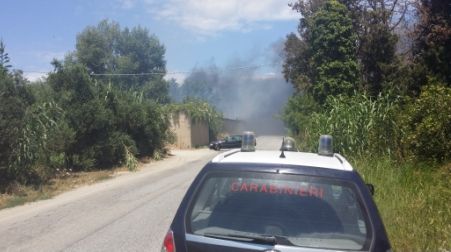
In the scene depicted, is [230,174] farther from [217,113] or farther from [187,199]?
[217,113]

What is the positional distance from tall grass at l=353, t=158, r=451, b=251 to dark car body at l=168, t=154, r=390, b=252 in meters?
3.48

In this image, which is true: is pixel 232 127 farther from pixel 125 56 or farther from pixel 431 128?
pixel 431 128

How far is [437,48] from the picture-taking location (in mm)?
15602

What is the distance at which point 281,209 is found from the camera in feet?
12.9

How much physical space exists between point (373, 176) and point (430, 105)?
3.10 metres

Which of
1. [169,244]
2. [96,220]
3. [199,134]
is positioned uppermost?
[169,244]

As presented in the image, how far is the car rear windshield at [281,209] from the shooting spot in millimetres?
3812

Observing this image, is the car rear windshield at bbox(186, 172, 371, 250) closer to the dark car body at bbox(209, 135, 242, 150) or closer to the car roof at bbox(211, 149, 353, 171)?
→ the car roof at bbox(211, 149, 353, 171)

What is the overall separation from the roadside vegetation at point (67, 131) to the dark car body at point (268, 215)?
11.6 m

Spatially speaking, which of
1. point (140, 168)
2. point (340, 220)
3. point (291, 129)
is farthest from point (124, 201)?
point (291, 129)

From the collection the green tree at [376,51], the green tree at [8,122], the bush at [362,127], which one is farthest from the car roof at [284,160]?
the green tree at [376,51]

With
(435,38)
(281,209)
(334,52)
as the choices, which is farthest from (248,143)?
(334,52)

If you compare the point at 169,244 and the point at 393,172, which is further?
the point at 393,172

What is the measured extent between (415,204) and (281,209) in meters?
4.89
